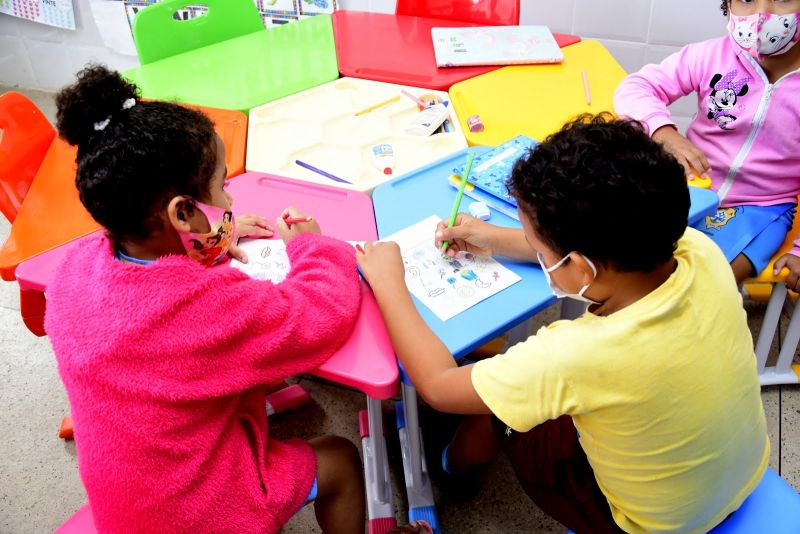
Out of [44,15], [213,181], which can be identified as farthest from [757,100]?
[44,15]

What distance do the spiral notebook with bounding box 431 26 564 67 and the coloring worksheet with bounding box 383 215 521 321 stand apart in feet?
2.57

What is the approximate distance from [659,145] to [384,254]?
0.48m

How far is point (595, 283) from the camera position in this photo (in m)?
0.86

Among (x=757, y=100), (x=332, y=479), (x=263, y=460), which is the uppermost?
(x=757, y=100)

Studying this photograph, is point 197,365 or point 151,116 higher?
point 151,116

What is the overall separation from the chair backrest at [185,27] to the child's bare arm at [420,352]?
3.74ft

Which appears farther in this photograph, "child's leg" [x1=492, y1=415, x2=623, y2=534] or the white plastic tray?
the white plastic tray

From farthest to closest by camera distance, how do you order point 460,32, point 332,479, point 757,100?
point 460,32, point 757,100, point 332,479

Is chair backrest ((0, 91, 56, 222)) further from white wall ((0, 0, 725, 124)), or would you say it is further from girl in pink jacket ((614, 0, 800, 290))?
white wall ((0, 0, 725, 124))

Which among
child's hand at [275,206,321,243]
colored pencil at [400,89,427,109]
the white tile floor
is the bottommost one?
the white tile floor

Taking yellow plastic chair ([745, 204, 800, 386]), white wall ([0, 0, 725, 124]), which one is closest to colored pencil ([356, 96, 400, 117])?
yellow plastic chair ([745, 204, 800, 386])

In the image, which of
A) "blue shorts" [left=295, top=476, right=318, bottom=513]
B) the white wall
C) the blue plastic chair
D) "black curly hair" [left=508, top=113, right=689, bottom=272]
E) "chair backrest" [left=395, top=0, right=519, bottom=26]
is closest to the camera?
"black curly hair" [left=508, top=113, right=689, bottom=272]

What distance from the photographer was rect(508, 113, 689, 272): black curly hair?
0.77 metres

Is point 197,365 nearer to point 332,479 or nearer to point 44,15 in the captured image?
point 332,479
